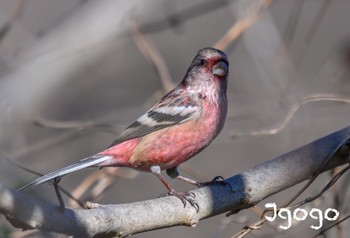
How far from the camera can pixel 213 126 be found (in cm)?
Result: 553

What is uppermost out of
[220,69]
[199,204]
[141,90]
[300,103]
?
[141,90]

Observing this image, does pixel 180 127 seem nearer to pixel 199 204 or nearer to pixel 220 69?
pixel 220 69

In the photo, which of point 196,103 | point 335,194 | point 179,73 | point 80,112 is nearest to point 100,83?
point 80,112

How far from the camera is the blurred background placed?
636cm

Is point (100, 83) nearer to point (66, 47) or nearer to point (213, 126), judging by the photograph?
point (66, 47)

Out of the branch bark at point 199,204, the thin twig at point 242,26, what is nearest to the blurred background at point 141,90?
the thin twig at point 242,26

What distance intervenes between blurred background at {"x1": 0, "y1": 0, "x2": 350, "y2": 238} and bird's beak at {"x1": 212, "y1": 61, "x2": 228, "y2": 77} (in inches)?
18.2

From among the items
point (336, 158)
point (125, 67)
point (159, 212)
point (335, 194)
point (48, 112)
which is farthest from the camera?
point (125, 67)

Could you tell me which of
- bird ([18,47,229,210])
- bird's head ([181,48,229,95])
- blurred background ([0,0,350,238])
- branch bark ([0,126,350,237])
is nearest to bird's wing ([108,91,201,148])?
bird ([18,47,229,210])

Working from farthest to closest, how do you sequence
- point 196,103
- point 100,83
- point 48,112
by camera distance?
point 100,83 → point 48,112 → point 196,103

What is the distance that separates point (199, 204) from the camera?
442 cm

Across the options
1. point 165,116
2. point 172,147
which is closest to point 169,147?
point 172,147

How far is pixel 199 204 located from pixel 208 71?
5.10ft

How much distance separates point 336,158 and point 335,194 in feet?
2.71
